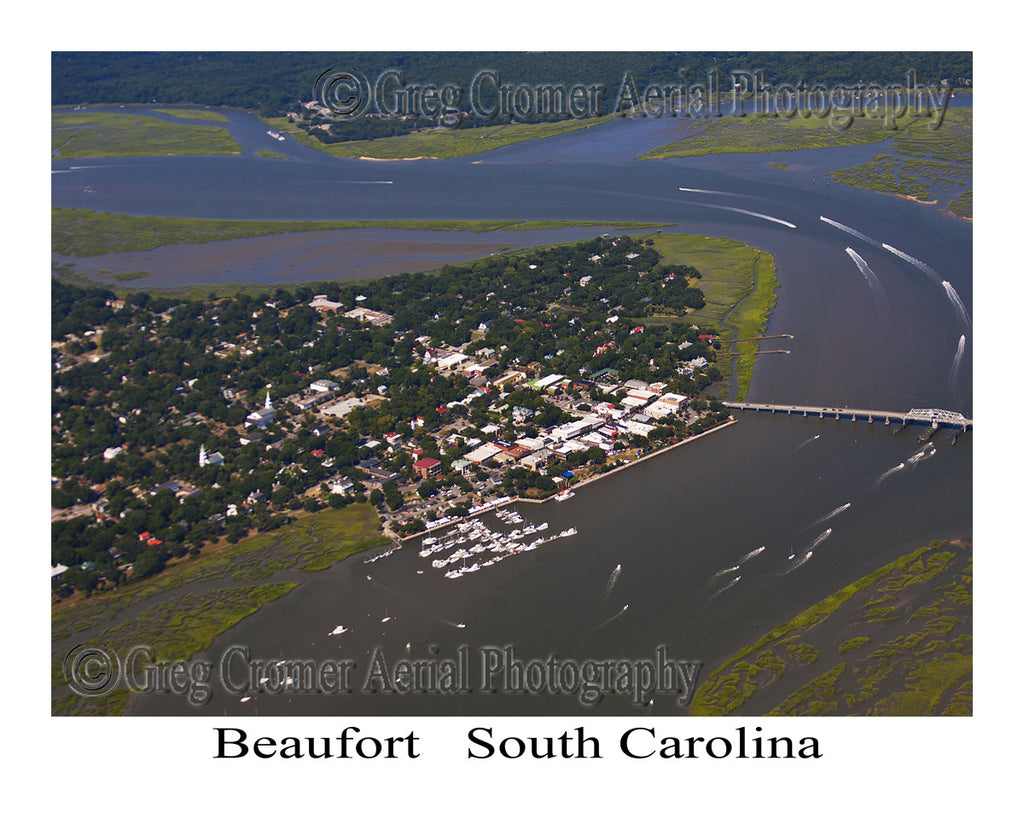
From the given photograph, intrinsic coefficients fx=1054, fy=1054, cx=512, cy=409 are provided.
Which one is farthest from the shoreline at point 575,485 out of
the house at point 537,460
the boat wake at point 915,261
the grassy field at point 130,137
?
the grassy field at point 130,137

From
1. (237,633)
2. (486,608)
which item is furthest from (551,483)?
(237,633)

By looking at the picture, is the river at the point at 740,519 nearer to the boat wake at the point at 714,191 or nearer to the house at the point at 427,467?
the house at the point at 427,467

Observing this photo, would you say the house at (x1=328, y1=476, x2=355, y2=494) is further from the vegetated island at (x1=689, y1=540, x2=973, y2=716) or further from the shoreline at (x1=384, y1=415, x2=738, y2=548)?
the vegetated island at (x1=689, y1=540, x2=973, y2=716)

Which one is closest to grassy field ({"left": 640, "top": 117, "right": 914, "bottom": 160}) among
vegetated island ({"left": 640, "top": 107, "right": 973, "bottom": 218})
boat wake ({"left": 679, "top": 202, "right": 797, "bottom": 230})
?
vegetated island ({"left": 640, "top": 107, "right": 973, "bottom": 218})

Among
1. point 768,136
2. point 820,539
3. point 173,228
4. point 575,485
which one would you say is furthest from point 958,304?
point 173,228

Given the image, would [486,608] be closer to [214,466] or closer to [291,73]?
[214,466]
